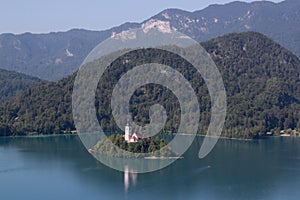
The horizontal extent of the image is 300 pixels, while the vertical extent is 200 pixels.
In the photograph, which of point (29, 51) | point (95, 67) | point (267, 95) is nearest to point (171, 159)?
point (267, 95)

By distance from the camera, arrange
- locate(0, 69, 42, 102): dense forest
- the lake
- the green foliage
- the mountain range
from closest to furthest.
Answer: the lake, the green foliage, locate(0, 69, 42, 102): dense forest, the mountain range

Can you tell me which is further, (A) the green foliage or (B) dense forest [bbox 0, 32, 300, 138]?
(B) dense forest [bbox 0, 32, 300, 138]

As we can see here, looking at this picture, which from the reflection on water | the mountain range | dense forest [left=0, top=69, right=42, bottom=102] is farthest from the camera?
the mountain range

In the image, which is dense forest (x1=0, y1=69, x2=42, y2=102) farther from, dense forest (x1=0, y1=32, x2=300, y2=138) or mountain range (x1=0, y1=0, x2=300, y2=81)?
mountain range (x1=0, y1=0, x2=300, y2=81)

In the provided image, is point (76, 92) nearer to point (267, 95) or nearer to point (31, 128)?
point (31, 128)

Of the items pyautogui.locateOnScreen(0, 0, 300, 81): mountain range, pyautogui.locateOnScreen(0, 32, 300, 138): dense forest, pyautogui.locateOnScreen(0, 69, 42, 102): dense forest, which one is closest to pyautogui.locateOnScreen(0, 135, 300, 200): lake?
pyautogui.locateOnScreen(0, 32, 300, 138): dense forest

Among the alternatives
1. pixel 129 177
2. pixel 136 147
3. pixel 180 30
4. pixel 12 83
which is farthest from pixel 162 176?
pixel 180 30

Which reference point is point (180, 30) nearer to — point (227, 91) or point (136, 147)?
point (227, 91)
